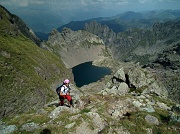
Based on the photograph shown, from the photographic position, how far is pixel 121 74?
69.5 meters

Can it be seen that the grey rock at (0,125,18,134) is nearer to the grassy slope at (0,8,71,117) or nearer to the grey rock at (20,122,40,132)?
the grey rock at (20,122,40,132)

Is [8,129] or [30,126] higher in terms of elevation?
[8,129]

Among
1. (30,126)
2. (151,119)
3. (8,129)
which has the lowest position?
(151,119)

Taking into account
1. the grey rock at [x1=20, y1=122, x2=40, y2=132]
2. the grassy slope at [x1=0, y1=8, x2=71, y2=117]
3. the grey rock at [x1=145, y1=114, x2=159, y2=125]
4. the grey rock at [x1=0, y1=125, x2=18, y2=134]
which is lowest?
the grassy slope at [x1=0, y1=8, x2=71, y2=117]

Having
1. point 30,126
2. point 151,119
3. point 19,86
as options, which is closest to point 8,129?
point 30,126

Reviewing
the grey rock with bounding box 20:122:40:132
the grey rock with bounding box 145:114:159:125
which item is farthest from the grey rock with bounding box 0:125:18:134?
the grey rock with bounding box 145:114:159:125

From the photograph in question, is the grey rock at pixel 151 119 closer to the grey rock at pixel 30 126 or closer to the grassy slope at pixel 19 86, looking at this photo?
the grey rock at pixel 30 126

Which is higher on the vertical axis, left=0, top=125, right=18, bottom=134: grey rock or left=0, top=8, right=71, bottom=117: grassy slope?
left=0, top=125, right=18, bottom=134: grey rock

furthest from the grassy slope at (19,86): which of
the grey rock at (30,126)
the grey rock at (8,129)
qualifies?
the grey rock at (30,126)

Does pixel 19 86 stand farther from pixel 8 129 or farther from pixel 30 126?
pixel 30 126

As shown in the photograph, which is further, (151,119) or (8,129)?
(151,119)

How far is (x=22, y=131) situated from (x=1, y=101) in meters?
82.0

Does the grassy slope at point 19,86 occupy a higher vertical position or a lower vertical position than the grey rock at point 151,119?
lower

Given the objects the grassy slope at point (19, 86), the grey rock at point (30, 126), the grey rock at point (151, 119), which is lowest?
the grassy slope at point (19, 86)
